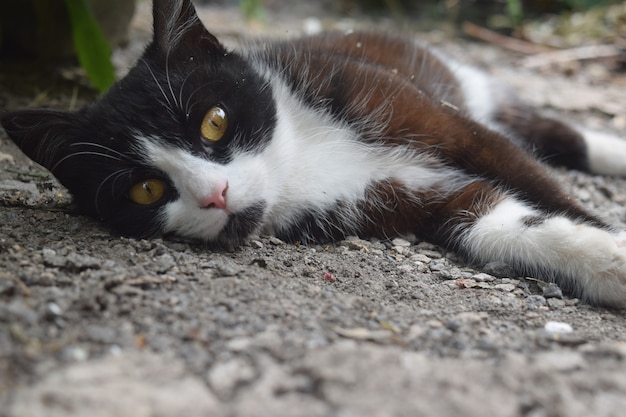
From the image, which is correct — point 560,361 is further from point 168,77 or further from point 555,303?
point 168,77

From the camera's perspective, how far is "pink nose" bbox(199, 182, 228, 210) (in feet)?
6.34

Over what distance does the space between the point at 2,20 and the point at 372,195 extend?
2723 millimetres

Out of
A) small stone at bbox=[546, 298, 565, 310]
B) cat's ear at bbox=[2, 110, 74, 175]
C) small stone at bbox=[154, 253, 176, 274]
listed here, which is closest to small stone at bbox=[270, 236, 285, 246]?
small stone at bbox=[154, 253, 176, 274]

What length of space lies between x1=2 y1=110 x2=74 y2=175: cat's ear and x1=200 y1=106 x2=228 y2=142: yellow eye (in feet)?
1.61

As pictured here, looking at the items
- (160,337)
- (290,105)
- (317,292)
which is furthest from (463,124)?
(160,337)

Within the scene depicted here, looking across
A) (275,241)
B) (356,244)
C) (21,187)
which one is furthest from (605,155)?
(21,187)

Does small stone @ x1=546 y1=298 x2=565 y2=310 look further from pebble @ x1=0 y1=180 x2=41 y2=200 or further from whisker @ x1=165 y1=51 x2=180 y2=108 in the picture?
pebble @ x1=0 y1=180 x2=41 y2=200

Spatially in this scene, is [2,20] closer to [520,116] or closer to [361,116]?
[361,116]

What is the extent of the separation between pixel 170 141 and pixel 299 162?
0.48 metres

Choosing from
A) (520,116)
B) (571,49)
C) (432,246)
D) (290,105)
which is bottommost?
(432,246)

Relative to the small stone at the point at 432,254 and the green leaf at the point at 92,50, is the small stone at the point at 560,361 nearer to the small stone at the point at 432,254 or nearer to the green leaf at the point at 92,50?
the small stone at the point at 432,254

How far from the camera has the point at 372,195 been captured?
235 centimetres

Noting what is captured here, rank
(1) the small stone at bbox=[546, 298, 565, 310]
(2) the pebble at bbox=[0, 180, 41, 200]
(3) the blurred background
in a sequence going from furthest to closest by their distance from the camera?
(3) the blurred background, (2) the pebble at bbox=[0, 180, 41, 200], (1) the small stone at bbox=[546, 298, 565, 310]

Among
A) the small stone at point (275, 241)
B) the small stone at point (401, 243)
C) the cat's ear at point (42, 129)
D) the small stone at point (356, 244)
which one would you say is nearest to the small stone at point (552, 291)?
the small stone at point (401, 243)
